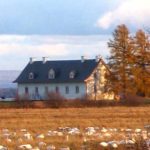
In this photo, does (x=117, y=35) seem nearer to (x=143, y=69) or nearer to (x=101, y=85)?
(x=143, y=69)

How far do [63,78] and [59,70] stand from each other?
1899mm

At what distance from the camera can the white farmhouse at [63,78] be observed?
101812 millimetres

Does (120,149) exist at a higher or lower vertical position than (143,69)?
lower

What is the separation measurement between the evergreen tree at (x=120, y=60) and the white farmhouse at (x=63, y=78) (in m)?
14.0

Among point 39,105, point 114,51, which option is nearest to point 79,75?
point 114,51

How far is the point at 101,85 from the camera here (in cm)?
9825

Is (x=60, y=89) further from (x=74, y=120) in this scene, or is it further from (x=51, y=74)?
(x=74, y=120)

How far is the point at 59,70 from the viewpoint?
347ft

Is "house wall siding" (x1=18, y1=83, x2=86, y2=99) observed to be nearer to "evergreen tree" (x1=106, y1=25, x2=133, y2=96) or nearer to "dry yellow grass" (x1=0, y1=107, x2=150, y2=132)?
"evergreen tree" (x1=106, y1=25, x2=133, y2=96)

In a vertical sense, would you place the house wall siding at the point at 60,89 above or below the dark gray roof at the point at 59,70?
below

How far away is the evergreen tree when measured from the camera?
83.4 m

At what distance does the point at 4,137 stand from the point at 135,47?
212 ft

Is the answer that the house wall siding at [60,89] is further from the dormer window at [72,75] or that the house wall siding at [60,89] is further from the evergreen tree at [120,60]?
the evergreen tree at [120,60]

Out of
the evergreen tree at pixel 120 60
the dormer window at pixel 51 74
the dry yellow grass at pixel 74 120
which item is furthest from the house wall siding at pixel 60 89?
the dry yellow grass at pixel 74 120
